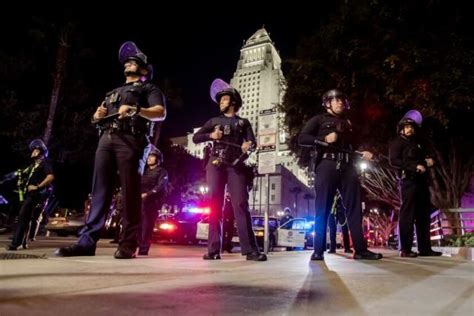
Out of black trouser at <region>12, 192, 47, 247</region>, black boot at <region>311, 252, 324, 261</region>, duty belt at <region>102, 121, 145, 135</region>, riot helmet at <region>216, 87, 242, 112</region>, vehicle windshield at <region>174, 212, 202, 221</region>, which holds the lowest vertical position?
black boot at <region>311, 252, 324, 261</region>

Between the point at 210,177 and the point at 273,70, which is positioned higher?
the point at 273,70

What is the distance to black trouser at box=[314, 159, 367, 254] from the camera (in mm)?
5297

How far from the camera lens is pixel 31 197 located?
7031mm

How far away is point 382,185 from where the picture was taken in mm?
23578

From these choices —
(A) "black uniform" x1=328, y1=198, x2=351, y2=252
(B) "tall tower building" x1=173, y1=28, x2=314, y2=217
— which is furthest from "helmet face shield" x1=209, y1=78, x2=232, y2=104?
(B) "tall tower building" x1=173, y1=28, x2=314, y2=217

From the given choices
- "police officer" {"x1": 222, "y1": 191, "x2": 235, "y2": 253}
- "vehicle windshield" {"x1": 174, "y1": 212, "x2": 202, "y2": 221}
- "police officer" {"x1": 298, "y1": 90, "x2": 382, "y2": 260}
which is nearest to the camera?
"police officer" {"x1": 298, "y1": 90, "x2": 382, "y2": 260}

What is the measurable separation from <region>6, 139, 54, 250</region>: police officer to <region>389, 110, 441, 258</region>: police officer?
5646 millimetres

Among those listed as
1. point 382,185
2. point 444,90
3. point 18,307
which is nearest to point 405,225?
point 18,307

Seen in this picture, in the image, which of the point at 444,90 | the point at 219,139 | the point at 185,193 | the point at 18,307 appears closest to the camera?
the point at 18,307

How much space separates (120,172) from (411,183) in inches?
180

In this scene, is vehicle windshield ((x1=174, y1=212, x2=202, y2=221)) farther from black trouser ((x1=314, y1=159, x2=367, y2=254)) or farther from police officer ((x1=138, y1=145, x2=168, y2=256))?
black trouser ((x1=314, y1=159, x2=367, y2=254))

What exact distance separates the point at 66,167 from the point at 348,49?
21.6 metres

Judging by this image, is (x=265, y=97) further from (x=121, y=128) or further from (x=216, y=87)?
(x=121, y=128)

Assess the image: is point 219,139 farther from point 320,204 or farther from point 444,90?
point 444,90
